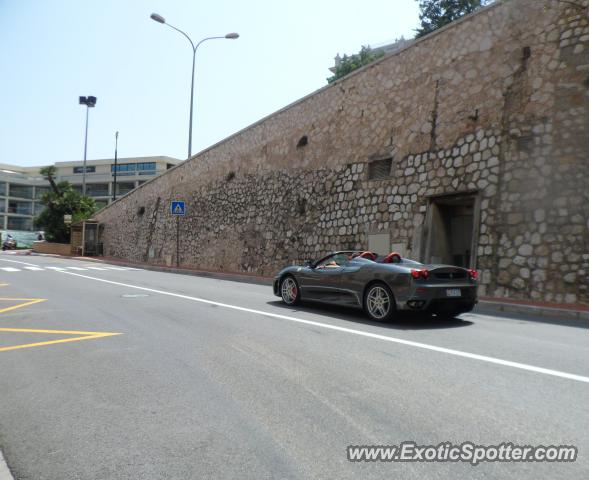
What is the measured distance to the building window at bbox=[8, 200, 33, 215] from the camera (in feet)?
270

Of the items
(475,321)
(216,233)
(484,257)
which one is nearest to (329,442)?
(475,321)

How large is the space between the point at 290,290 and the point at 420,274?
10.3ft

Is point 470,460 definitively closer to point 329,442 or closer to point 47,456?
point 329,442

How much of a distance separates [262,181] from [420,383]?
62.8 ft

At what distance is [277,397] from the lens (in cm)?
371

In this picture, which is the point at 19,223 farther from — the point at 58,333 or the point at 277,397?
the point at 277,397

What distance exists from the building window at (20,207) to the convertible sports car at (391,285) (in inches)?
3481

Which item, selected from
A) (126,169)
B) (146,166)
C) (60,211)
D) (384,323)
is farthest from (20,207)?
(384,323)

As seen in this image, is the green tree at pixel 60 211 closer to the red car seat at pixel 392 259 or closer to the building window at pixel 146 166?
the building window at pixel 146 166

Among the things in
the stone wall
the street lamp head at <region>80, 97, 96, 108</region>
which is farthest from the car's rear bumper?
the street lamp head at <region>80, 97, 96, 108</region>

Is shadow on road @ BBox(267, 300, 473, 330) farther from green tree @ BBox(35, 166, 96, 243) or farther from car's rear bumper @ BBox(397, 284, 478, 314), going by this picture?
green tree @ BBox(35, 166, 96, 243)

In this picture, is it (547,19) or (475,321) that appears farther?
(547,19)

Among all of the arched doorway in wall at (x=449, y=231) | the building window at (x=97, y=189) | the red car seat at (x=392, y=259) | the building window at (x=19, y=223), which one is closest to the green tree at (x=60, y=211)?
the building window at (x=97, y=189)

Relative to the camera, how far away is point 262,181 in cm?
2258
